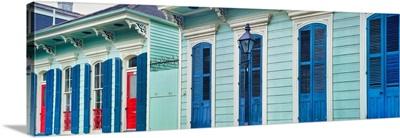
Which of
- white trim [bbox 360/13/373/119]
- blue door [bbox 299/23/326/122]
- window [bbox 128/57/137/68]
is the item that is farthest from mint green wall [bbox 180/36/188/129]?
white trim [bbox 360/13/373/119]

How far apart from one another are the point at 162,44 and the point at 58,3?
6.22 ft

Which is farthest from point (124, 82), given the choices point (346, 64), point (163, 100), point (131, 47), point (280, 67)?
point (346, 64)

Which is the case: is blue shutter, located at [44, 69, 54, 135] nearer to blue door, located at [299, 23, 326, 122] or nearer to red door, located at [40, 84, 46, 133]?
red door, located at [40, 84, 46, 133]

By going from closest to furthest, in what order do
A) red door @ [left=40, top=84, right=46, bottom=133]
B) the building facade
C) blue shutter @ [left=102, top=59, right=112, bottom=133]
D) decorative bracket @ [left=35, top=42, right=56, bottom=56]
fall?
red door @ [left=40, top=84, right=46, bottom=133] < decorative bracket @ [left=35, top=42, right=56, bottom=56] < blue shutter @ [left=102, top=59, right=112, bottom=133] < the building facade

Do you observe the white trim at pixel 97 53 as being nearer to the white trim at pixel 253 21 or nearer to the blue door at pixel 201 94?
the blue door at pixel 201 94

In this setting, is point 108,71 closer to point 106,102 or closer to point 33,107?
point 106,102

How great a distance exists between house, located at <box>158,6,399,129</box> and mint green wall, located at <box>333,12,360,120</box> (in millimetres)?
18

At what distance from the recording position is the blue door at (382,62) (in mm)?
10234

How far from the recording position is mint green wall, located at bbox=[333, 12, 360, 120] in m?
10.2

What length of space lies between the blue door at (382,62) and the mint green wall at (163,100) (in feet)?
11.3

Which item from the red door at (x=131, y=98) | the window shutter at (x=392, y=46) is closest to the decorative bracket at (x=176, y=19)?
the red door at (x=131, y=98)

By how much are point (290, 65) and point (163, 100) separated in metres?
2.36

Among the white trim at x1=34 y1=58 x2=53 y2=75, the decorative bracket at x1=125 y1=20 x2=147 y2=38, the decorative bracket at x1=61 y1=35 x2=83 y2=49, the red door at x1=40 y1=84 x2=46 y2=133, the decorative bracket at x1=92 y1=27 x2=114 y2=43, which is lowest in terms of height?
the red door at x1=40 y1=84 x2=46 y2=133

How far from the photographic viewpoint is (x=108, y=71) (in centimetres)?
968
